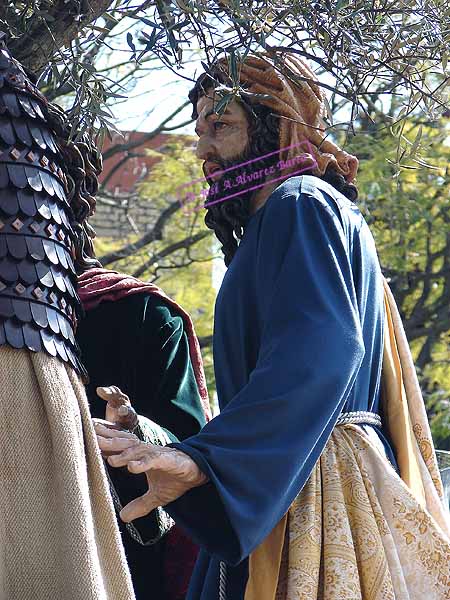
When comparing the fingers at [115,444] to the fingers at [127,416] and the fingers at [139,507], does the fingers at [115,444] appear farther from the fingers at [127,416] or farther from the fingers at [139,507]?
the fingers at [127,416]

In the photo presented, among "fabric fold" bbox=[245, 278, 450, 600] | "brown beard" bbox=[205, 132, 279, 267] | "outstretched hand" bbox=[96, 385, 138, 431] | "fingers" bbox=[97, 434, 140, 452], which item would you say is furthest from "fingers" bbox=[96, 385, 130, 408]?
"brown beard" bbox=[205, 132, 279, 267]

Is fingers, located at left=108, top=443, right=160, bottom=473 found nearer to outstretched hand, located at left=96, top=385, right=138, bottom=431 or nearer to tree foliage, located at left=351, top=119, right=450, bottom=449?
outstretched hand, located at left=96, top=385, right=138, bottom=431

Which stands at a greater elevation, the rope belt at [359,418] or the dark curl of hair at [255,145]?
the dark curl of hair at [255,145]

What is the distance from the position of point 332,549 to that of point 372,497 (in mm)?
154

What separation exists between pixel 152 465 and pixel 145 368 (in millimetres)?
1217

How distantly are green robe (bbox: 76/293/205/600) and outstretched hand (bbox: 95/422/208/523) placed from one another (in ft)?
3.01

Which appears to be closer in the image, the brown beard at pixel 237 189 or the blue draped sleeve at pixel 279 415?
the blue draped sleeve at pixel 279 415

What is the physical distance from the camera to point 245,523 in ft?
9.05

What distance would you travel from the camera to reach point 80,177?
Result: 3.46 m

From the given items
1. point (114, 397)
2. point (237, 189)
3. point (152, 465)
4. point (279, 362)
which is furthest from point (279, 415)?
point (237, 189)

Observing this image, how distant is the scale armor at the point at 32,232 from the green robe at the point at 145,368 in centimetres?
101

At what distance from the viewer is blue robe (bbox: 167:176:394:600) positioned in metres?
2.79

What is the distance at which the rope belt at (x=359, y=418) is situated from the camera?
3.10 metres

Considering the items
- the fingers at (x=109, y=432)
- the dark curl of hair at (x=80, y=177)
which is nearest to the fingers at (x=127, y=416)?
the fingers at (x=109, y=432)
